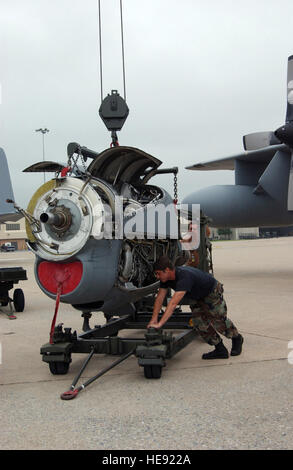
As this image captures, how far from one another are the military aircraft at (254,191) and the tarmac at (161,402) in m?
7.88

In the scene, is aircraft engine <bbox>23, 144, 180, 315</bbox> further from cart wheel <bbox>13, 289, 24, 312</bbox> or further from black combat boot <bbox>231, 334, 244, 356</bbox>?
cart wheel <bbox>13, 289, 24, 312</bbox>

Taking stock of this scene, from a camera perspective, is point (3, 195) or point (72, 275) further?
point (3, 195)

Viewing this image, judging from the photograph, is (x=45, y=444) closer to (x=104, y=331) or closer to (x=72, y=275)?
(x=72, y=275)

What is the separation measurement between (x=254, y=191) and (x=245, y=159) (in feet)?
4.76

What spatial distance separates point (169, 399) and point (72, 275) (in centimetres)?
142

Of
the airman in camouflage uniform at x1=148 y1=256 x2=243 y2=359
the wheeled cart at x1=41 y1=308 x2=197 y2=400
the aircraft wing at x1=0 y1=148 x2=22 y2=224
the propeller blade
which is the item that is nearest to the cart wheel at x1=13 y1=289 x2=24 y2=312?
the wheeled cart at x1=41 y1=308 x2=197 y2=400

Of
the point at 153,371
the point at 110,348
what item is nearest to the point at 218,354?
the point at 153,371

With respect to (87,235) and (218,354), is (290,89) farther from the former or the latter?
(87,235)

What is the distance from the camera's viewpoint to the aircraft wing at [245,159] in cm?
1370

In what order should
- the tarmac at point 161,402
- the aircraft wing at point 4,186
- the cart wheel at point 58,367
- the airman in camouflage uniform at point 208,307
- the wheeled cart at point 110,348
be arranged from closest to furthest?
the tarmac at point 161,402
the wheeled cart at point 110,348
the cart wheel at point 58,367
the airman in camouflage uniform at point 208,307
the aircraft wing at point 4,186

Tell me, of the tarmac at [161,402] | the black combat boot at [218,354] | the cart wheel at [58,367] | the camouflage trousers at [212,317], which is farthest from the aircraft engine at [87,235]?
the black combat boot at [218,354]

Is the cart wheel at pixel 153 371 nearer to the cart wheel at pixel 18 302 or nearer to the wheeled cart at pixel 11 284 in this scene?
the wheeled cart at pixel 11 284

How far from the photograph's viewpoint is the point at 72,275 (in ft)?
14.0
